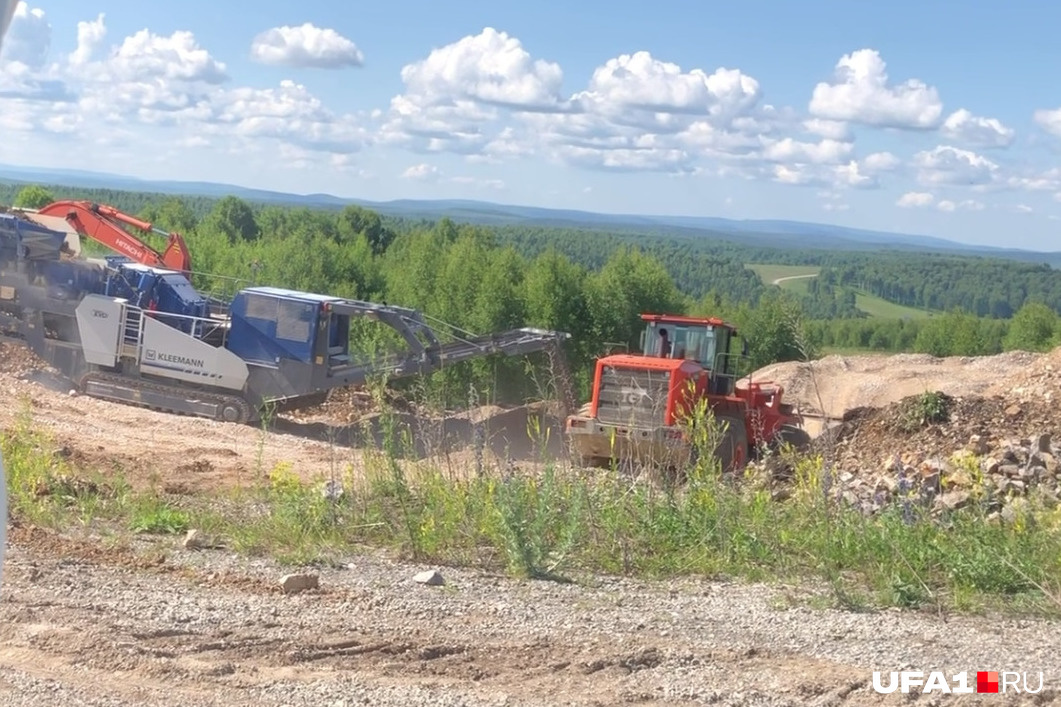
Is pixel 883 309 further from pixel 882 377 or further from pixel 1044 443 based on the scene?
pixel 1044 443

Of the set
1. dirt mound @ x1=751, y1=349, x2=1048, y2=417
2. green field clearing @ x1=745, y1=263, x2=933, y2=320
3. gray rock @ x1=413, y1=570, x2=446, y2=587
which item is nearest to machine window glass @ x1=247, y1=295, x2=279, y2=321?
dirt mound @ x1=751, y1=349, x2=1048, y2=417

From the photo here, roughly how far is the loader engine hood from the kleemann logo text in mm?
9583

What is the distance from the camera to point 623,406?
1593cm

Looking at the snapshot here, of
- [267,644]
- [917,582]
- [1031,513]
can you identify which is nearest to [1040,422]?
[1031,513]

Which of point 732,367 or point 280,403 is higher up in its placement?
point 732,367

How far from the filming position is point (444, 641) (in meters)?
5.77

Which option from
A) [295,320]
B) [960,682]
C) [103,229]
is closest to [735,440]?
[295,320]

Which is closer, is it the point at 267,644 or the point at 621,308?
the point at 267,644

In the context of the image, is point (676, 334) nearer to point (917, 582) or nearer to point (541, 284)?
point (917, 582)

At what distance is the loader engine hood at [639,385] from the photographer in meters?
15.4

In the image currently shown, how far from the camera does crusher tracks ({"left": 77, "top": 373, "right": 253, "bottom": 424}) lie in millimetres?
18391

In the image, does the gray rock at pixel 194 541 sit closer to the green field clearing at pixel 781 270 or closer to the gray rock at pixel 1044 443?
the gray rock at pixel 1044 443

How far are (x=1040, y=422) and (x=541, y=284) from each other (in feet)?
54.8

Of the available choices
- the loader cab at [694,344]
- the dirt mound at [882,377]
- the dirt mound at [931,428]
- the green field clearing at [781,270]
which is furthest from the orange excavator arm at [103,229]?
the green field clearing at [781,270]
